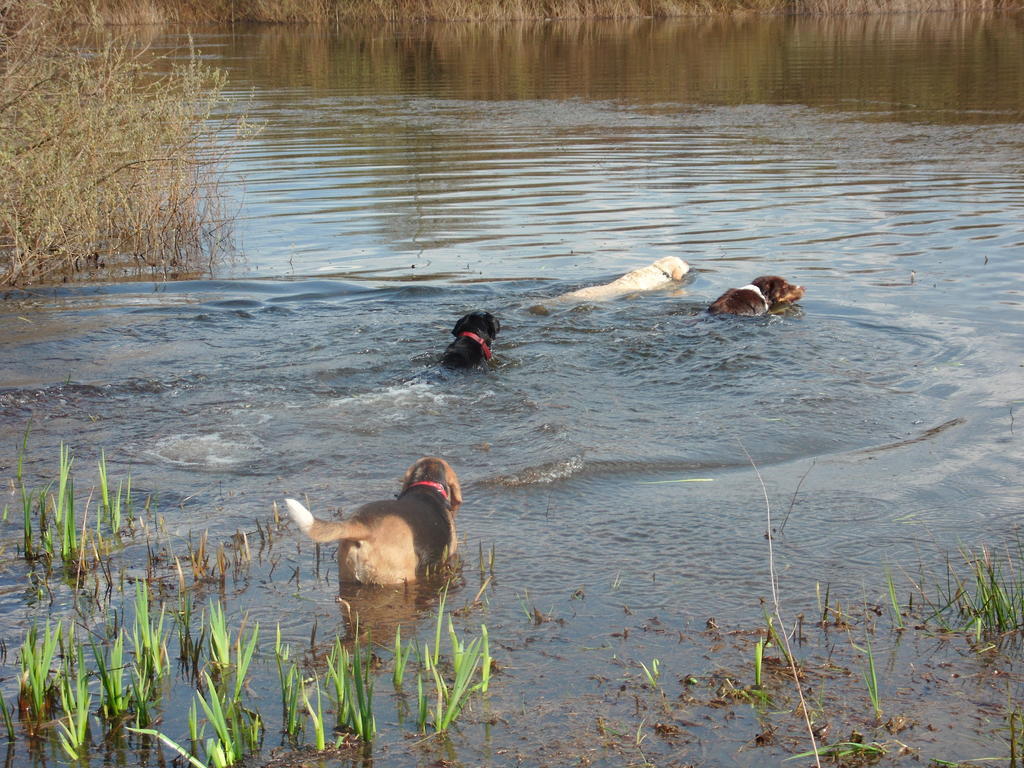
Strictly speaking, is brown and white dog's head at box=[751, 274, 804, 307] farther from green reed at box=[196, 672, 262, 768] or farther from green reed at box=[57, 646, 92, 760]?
green reed at box=[57, 646, 92, 760]

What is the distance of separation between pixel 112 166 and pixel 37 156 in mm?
1078

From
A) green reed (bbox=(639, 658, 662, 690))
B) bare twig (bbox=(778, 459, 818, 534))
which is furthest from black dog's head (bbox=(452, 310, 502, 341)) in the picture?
green reed (bbox=(639, 658, 662, 690))

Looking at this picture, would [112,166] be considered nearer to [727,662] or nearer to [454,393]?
[454,393]

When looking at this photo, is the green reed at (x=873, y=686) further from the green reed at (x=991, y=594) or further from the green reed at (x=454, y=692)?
the green reed at (x=454, y=692)

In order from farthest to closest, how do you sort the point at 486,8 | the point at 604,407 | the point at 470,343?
1. the point at 486,8
2. the point at 470,343
3. the point at 604,407

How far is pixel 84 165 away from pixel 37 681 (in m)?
7.79

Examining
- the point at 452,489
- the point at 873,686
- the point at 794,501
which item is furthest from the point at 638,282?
the point at 873,686

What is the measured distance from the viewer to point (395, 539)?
4.64m

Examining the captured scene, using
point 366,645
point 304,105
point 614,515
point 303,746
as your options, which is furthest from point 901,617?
point 304,105

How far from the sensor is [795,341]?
29.3ft

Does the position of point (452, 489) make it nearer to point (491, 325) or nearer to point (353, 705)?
point (353, 705)

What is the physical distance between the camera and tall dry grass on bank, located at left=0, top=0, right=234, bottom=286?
30.8 ft

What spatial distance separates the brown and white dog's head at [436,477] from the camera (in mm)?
5277

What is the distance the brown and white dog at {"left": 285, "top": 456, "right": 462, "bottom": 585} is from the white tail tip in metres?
0.28
